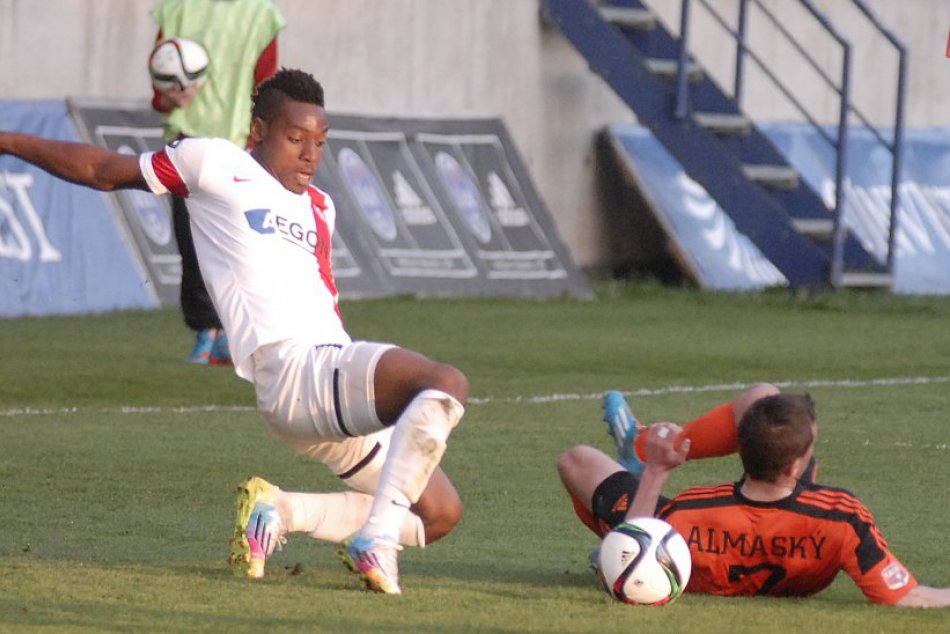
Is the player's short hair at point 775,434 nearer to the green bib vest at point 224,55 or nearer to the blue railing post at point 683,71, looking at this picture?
the green bib vest at point 224,55

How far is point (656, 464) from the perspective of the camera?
5.36 metres

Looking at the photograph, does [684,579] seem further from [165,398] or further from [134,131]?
[134,131]

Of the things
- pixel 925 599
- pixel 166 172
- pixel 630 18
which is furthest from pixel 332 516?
pixel 630 18

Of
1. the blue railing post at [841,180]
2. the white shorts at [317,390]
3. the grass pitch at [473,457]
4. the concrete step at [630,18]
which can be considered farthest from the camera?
the concrete step at [630,18]

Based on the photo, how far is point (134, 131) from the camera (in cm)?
1350

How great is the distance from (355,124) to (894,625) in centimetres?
1083

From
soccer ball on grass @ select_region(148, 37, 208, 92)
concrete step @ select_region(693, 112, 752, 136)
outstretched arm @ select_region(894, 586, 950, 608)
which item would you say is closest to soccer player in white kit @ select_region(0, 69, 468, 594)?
outstretched arm @ select_region(894, 586, 950, 608)

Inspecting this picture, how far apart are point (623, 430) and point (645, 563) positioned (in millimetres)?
998

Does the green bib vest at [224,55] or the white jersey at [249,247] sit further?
the green bib vest at [224,55]

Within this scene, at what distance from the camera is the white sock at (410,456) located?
5.02 metres

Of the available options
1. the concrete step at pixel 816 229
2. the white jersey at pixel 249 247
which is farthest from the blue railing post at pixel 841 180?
the white jersey at pixel 249 247

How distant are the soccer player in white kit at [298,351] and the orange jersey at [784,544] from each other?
26.8 inches

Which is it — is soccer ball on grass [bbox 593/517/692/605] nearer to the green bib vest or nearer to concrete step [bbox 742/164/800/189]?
the green bib vest

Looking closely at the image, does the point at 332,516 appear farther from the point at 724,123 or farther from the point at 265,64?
the point at 724,123
